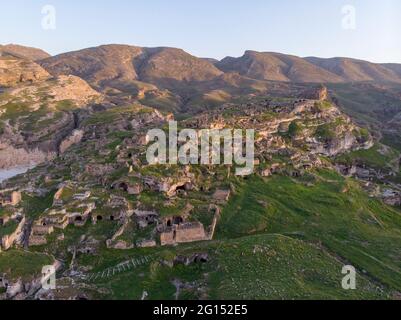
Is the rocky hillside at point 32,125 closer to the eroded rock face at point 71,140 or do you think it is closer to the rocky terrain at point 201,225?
the eroded rock face at point 71,140

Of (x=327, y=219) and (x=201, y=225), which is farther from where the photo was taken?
(x=327, y=219)

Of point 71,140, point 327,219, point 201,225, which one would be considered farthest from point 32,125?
point 327,219

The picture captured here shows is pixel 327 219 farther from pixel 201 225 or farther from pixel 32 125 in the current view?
pixel 32 125

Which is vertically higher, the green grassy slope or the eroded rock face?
the eroded rock face

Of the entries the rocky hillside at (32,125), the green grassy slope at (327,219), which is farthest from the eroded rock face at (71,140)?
the green grassy slope at (327,219)

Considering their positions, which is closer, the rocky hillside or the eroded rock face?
the eroded rock face

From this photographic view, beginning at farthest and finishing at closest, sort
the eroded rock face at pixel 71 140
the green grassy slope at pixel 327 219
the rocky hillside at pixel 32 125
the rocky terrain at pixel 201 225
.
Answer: the rocky hillside at pixel 32 125 → the eroded rock face at pixel 71 140 → the green grassy slope at pixel 327 219 → the rocky terrain at pixel 201 225

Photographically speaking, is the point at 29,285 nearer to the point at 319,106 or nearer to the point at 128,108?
the point at 319,106

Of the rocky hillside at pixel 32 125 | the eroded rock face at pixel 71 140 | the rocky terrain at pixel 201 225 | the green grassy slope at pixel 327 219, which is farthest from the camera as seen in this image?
the rocky hillside at pixel 32 125

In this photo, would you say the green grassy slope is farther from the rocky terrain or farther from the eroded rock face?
the eroded rock face

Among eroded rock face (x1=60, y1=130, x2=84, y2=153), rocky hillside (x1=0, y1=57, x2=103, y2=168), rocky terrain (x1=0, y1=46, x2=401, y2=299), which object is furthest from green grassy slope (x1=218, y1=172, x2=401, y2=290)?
rocky hillside (x1=0, y1=57, x2=103, y2=168)

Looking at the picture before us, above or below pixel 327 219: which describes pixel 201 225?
above
